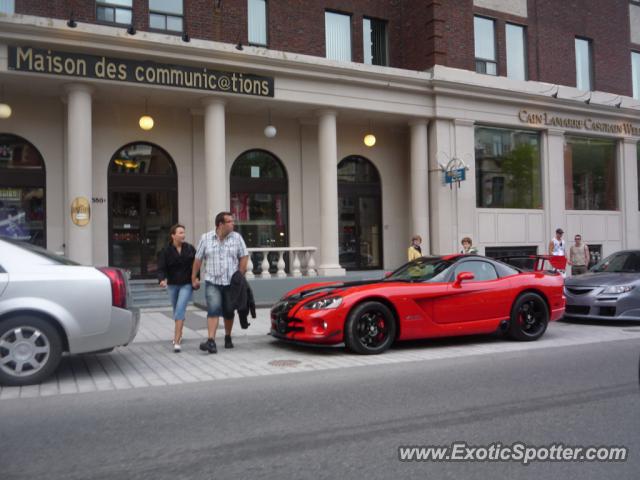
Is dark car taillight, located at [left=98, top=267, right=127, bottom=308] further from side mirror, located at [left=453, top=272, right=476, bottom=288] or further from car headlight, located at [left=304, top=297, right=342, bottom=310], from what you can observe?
side mirror, located at [left=453, top=272, right=476, bottom=288]

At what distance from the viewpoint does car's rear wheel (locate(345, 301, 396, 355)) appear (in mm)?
7477

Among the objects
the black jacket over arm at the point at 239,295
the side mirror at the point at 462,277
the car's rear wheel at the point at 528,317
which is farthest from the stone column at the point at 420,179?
the black jacket over arm at the point at 239,295

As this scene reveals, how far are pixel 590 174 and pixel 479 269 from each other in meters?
13.9

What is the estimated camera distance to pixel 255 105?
1480 centimetres

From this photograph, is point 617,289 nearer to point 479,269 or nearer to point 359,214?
point 479,269

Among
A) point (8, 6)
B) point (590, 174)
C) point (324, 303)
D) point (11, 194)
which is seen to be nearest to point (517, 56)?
point (590, 174)

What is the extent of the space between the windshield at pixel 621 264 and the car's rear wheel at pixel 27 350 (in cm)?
1031

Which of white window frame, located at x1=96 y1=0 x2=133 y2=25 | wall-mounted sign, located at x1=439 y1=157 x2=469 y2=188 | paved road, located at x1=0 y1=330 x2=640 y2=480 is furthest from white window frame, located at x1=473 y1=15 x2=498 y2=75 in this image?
paved road, located at x1=0 y1=330 x2=640 y2=480

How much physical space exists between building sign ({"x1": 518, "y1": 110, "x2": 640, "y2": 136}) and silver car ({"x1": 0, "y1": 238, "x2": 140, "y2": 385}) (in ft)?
50.5

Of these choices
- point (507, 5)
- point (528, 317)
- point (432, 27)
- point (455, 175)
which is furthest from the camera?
point (507, 5)

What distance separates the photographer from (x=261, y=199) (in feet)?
53.5

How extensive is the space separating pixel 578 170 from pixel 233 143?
12161 mm

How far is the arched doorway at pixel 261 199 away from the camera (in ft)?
52.4

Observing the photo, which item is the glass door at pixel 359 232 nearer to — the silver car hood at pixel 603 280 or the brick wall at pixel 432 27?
the brick wall at pixel 432 27
